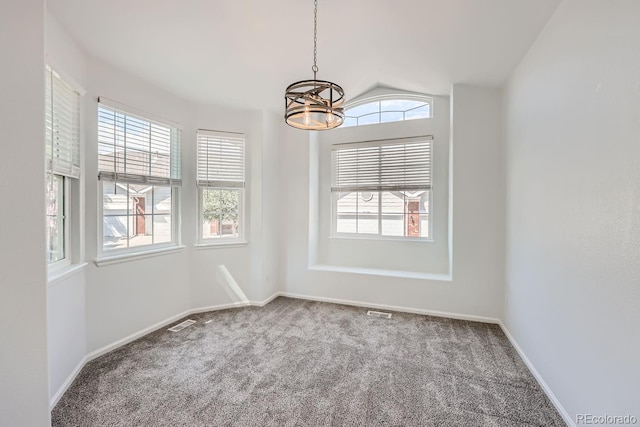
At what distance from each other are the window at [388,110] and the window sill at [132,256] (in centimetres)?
307

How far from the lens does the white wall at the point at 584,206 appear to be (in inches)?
51.9

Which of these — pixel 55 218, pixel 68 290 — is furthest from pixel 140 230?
pixel 68 290

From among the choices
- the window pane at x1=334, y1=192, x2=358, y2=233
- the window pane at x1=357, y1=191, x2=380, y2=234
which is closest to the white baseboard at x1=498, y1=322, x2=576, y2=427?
the window pane at x1=357, y1=191, x2=380, y2=234

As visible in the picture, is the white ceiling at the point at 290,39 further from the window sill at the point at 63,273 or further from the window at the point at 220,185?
the window sill at the point at 63,273

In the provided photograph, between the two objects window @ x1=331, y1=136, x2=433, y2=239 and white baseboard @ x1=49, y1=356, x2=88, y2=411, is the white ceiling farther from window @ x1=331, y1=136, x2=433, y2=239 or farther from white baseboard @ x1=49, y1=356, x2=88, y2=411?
white baseboard @ x1=49, y1=356, x2=88, y2=411

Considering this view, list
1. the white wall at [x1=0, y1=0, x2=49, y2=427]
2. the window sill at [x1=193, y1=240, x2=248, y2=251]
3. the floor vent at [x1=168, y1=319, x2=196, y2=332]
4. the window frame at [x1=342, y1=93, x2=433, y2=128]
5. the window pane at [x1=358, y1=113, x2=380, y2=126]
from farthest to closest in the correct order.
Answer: the window pane at [x1=358, y1=113, x2=380, y2=126]
the window frame at [x1=342, y1=93, x2=433, y2=128]
the window sill at [x1=193, y1=240, x2=248, y2=251]
the floor vent at [x1=168, y1=319, x2=196, y2=332]
the white wall at [x1=0, y1=0, x2=49, y2=427]

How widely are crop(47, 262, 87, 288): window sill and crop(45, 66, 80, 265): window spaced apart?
7cm

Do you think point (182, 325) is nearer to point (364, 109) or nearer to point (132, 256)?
point (132, 256)

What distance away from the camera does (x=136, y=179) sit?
297 cm

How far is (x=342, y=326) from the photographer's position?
128 inches

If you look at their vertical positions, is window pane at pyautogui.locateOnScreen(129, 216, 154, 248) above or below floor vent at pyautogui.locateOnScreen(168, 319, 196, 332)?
above

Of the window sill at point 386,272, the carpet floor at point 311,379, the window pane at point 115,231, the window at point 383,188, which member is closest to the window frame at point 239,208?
the window pane at point 115,231

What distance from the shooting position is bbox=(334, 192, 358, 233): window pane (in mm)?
4391

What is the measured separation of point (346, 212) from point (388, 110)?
1671 mm
